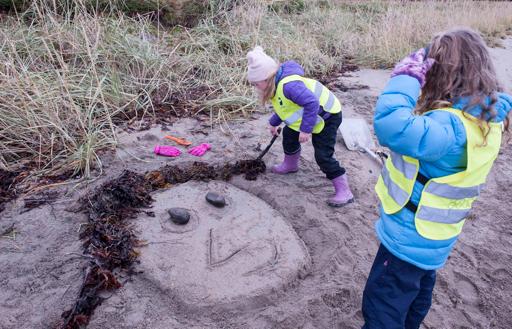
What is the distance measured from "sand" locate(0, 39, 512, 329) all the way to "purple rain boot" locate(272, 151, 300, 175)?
0.06 m

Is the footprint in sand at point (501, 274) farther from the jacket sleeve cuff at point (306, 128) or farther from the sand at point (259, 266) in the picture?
the jacket sleeve cuff at point (306, 128)

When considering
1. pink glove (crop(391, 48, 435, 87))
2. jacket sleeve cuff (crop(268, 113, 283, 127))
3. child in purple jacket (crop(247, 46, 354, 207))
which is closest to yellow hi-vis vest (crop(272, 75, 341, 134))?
child in purple jacket (crop(247, 46, 354, 207))

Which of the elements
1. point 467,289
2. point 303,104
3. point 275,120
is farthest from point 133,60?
point 467,289

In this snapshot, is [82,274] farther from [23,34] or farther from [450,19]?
[450,19]

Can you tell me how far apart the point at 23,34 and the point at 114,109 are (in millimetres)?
1365

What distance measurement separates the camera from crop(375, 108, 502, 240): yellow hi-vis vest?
66.0 inches

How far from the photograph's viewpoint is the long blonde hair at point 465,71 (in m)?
1.66

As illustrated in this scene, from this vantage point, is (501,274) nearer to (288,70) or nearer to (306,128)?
(306,128)

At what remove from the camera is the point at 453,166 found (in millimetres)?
1731

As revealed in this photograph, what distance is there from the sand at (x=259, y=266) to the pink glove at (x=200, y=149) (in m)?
0.17

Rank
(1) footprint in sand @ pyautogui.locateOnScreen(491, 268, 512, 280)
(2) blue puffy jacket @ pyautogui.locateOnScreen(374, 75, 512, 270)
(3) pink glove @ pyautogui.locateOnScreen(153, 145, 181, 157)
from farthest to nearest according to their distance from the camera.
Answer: (3) pink glove @ pyautogui.locateOnScreen(153, 145, 181, 157) < (1) footprint in sand @ pyautogui.locateOnScreen(491, 268, 512, 280) < (2) blue puffy jacket @ pyautogui.locateOnScreen(374, 75, 512, 270)

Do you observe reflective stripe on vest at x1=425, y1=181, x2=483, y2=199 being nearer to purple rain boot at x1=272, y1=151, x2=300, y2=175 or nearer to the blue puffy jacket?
the blue puffy jacket

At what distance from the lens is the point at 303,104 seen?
3002 millimetres

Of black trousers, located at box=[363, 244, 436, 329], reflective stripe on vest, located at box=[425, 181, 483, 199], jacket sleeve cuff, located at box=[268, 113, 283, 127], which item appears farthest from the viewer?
jacket sleeve cuff, located at box=[268, 113, 283, 127]
